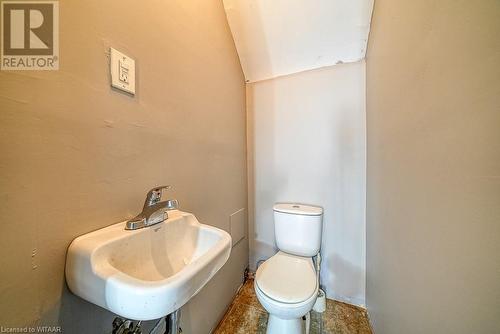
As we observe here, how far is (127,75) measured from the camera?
618 mm

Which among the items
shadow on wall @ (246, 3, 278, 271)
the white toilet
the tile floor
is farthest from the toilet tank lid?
the tile floor

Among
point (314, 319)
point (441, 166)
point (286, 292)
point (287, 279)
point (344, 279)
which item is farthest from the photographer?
point (344, 279)

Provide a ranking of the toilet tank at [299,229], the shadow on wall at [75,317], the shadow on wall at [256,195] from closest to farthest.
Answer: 1. the shadow on wall at [75,317]
2. the toilet tank at [299,229]
3. the shadow on wall at [256,195]

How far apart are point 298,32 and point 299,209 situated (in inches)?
50.4

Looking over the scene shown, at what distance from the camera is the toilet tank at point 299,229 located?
50.9 inches


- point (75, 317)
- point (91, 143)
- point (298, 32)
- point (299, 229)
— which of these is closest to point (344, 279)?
point (299, 229)

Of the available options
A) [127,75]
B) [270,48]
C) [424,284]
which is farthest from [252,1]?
[424,284]

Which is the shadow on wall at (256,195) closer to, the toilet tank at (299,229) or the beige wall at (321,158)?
the beige wall at (321,158)

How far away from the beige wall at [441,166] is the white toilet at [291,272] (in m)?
0.40

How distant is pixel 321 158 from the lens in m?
1.41

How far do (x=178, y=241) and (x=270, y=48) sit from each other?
4.79 ft

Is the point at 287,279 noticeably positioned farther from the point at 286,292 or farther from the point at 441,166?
the point at 441,166

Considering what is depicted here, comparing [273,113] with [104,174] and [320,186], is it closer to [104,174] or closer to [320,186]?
[320,186]

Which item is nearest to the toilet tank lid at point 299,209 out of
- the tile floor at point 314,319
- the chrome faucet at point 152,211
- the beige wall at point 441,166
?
the beige wall at point 441,166
